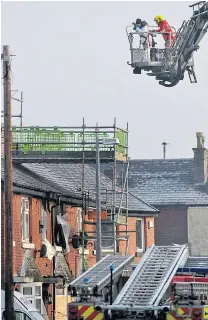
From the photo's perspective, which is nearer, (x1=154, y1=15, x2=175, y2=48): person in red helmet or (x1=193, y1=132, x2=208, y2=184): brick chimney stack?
(x1=154, y1=15, x2=175, y2=48): person in red helmet

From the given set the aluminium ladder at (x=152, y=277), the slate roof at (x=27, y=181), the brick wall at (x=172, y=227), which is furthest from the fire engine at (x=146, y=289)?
the brick wall at (x=172, y=227)

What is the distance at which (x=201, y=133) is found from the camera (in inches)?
3558

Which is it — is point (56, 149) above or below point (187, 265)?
above

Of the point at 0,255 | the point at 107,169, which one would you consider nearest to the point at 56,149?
the point at 0,255

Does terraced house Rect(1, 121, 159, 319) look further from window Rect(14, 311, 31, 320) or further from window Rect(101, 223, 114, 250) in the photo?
window Rect(14, 311, 31, 320)

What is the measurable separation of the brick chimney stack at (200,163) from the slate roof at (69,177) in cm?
2114

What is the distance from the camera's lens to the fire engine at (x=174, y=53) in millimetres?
44000

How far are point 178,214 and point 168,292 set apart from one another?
193ft

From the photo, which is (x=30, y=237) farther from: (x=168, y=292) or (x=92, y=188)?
(x=168, y=292)

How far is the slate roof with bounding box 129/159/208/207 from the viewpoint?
274 feet

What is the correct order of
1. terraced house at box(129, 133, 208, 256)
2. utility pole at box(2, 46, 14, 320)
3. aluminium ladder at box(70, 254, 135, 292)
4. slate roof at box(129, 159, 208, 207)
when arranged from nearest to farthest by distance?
aluminium ladder at box(70, 254, 135, 292)
utility pole at box(2, 46, 14, 320)
terraced house at box(129, 133, 208, 256)
slate roof at box(129, 159, 208, 207)

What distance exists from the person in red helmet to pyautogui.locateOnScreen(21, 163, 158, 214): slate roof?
8.97m

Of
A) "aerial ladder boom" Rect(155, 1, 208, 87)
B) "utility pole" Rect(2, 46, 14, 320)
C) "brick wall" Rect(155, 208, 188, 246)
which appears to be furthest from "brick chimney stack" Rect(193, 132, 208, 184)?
"utility pole" Rect(2, 46, 14, 320)

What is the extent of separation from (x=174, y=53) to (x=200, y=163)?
1646 inches
